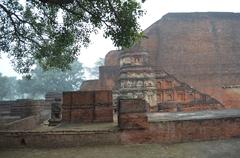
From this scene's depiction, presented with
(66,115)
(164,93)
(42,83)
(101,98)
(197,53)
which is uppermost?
(197,53)

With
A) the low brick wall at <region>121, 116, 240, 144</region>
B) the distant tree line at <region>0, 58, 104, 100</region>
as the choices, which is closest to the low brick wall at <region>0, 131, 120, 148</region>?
the low brick wall at <region>121, 116, 240, 144</region>

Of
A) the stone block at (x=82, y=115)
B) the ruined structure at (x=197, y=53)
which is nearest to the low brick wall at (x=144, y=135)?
the stone block at (x=82, y=115)

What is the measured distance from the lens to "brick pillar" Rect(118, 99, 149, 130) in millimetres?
8906

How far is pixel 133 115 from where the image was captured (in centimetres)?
898

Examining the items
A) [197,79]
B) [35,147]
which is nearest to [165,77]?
[197,79]

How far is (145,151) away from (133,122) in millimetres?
1065

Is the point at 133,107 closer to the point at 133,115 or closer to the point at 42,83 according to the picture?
the point at 133,115

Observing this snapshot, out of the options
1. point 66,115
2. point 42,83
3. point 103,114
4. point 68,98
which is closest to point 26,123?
point 66,115

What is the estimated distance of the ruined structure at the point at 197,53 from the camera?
2889cm

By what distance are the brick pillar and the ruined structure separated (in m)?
17.0

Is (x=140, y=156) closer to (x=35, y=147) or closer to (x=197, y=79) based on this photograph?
(x=35, y=147)

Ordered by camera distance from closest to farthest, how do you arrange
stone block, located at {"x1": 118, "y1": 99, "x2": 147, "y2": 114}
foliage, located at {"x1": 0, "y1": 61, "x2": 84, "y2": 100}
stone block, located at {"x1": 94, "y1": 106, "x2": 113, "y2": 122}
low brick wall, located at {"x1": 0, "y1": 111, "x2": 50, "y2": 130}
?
stone block, located at {"x1": 118, "y1": 99, "x2": 147, "y2": 114}, low brick wall, located at {"x1": 0, "y1": 111, "x2": 50, "y2": 130}, stone block, located at {"x1": 94, "y1": 106, "x2": 113, "y2": 122}, foliage, located at {"x1": 0, "y1": 61, "x2": 84, "y2": 100}

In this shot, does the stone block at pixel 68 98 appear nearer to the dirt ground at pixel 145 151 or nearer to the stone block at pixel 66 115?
Answer: the stone block at pixel 66 115

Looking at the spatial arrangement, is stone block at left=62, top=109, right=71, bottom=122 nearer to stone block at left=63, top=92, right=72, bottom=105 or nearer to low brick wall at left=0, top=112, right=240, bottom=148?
stone block at left=63, top=92, right=72, bottom=105
